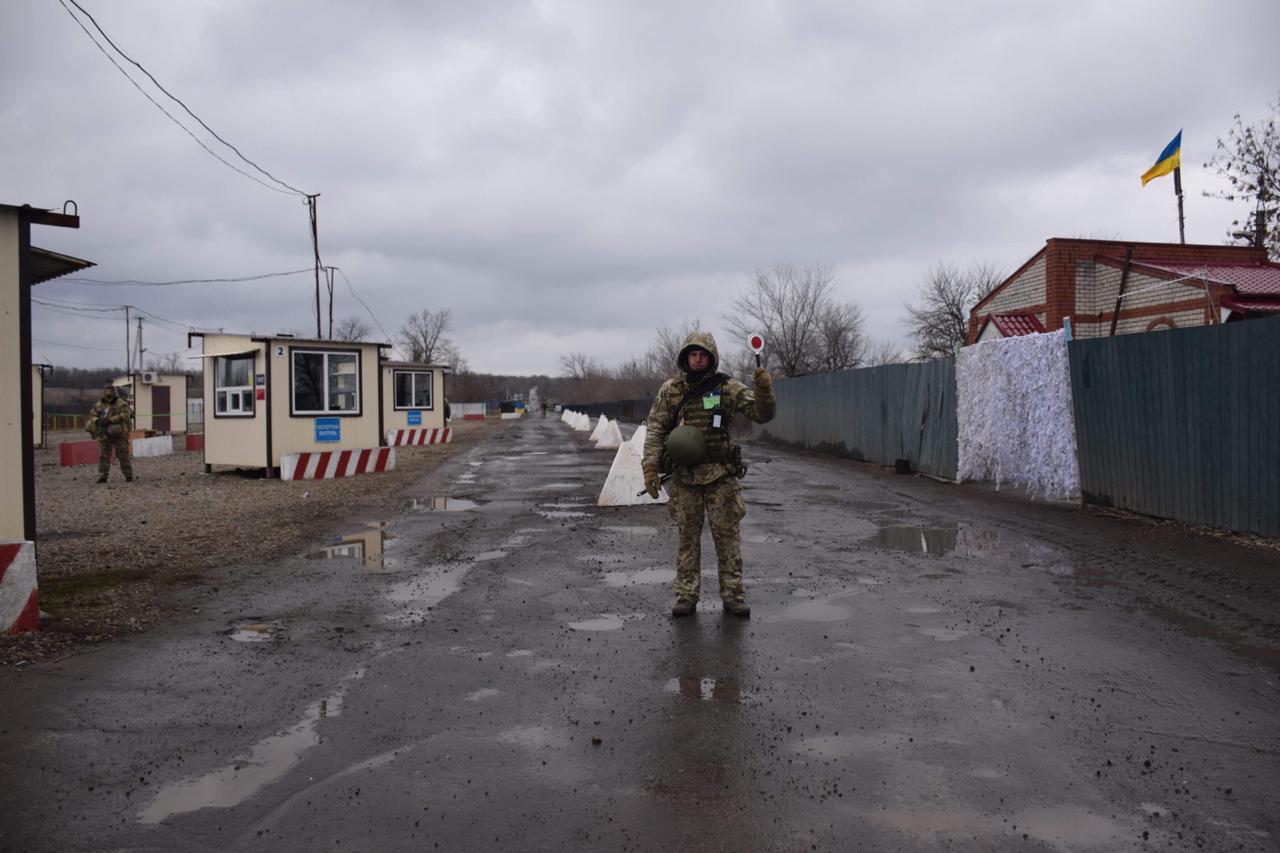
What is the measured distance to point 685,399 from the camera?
5.99 m

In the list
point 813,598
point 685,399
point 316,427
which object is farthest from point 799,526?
point 316,427

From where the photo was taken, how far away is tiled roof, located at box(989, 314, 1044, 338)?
21.7 meters

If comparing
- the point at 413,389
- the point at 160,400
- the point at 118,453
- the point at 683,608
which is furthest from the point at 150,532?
the point at 160,400

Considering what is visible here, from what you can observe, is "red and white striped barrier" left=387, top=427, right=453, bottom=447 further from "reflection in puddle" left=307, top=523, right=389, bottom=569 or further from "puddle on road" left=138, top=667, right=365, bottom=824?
"puddle on road" left=138, top=667, right=365, bottom=824

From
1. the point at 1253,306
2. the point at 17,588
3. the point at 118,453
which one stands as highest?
the point at 1253,306

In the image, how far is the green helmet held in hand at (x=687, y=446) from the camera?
5664 millimetres

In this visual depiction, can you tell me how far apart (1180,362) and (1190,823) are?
7310 millimetres

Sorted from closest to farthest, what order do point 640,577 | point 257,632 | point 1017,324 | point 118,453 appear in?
1. point 257,632
2. point 640,577
3. point 118,453
4. point 1017,324

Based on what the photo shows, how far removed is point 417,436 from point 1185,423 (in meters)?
24.3

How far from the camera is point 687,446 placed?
223 inches

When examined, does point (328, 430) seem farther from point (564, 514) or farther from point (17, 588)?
point (17, 588)

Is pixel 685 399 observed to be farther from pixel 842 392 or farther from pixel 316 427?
pixel 842 392

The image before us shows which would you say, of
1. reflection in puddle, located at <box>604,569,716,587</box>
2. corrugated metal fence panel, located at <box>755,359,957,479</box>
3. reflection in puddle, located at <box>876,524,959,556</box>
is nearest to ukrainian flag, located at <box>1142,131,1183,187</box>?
corrugated metal fence panel, located at <box>755,359,957,479</box>

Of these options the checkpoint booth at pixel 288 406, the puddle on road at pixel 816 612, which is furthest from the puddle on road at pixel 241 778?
the checkpoint booth at pixel 288 406
